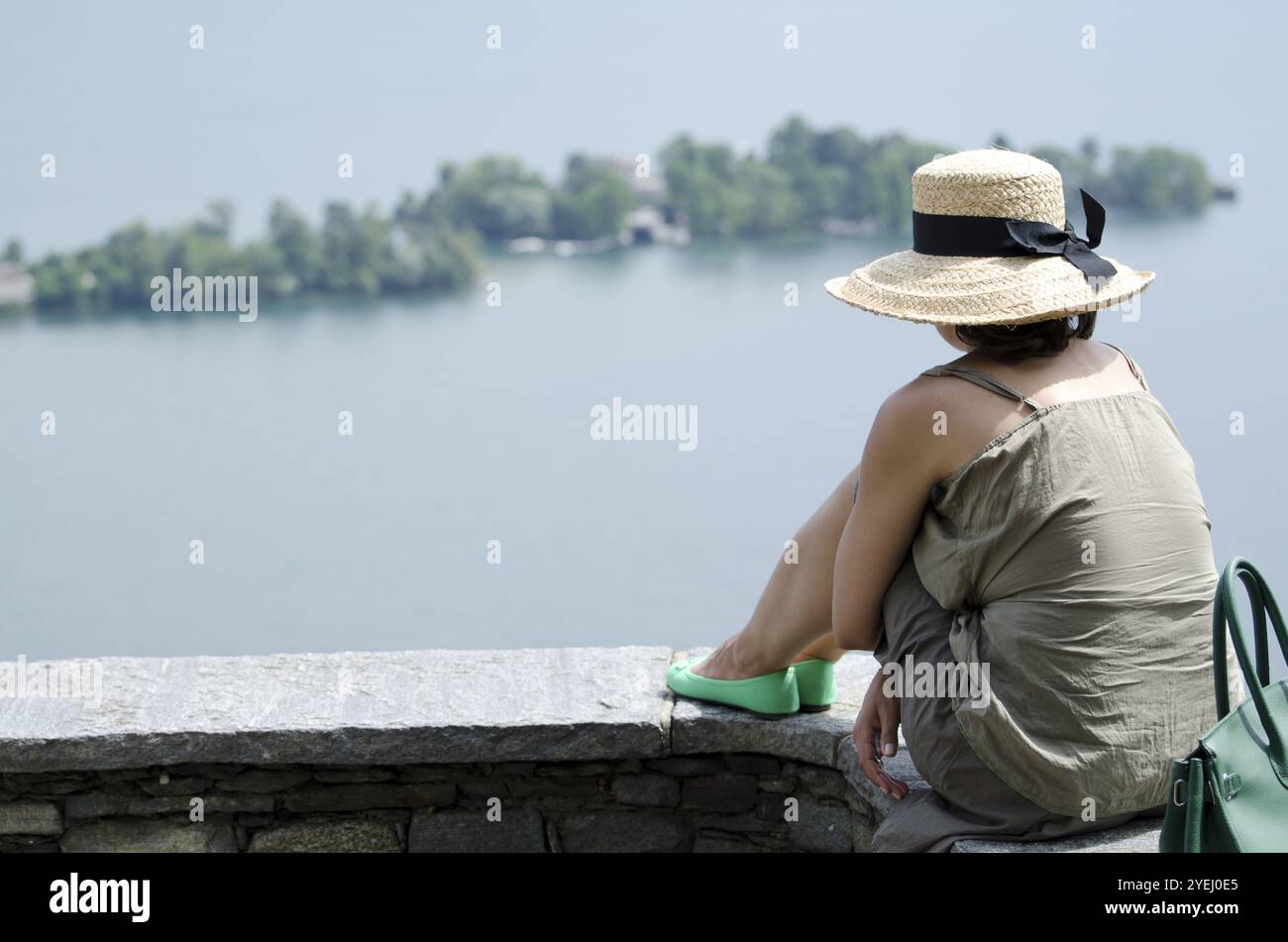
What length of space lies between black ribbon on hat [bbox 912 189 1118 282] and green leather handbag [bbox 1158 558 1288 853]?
473mm

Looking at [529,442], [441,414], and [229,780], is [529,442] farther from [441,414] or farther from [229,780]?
[229,780]

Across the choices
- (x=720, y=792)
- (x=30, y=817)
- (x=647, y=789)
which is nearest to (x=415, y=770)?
(x=647, y=789)

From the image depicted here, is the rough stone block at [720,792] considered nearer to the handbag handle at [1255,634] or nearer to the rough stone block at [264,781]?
the rough stone block at [264,781]

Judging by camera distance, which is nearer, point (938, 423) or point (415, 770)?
point (938, 423)

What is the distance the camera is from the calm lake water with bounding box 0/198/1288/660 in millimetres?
9352

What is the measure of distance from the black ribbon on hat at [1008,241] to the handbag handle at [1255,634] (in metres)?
0.44

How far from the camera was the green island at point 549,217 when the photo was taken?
1316 centimetres

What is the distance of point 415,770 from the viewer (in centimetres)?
193

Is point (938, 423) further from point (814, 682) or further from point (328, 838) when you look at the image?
point (328, 838)

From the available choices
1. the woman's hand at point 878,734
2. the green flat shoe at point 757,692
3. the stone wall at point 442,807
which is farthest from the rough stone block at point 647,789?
the woman's hand at point 878,734

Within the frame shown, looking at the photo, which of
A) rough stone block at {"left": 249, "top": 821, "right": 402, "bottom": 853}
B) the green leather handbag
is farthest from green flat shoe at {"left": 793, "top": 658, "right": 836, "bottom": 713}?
the green leather handbag

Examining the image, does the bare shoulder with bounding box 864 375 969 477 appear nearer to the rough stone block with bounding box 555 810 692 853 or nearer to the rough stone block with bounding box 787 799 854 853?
the rough stone block with bounding box 787 799 854 853

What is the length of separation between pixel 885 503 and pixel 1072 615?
0.77 feet

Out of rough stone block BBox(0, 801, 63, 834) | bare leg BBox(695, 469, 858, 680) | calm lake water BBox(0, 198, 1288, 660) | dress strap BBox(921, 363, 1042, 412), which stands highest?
dress strap BBox(921, 363, 1042, 412)
